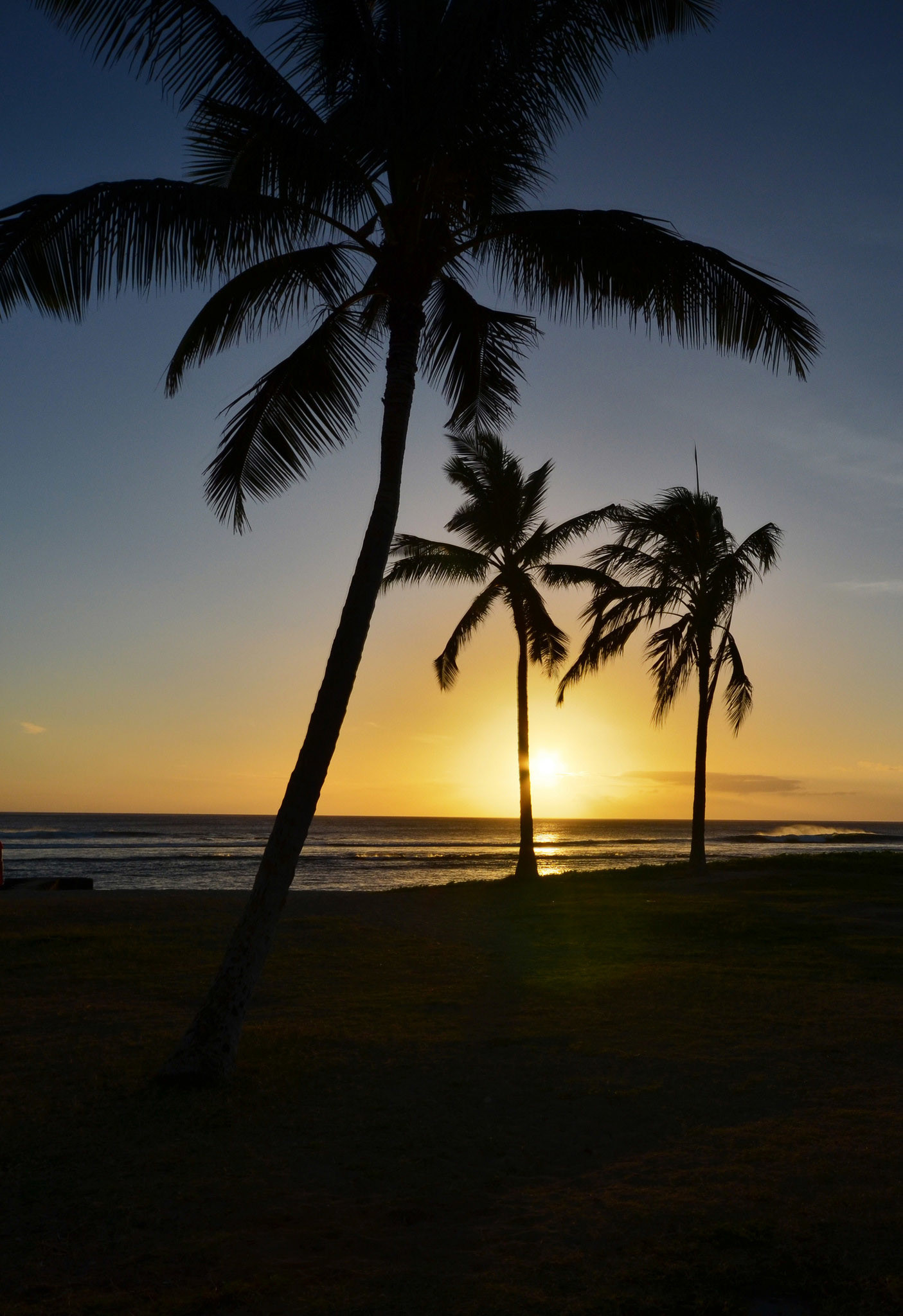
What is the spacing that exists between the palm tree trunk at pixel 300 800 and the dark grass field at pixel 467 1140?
32 centimetres

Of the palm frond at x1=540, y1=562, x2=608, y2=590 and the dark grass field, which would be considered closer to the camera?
the dark grass field

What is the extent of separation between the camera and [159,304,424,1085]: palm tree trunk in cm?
607

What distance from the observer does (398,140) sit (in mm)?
6820

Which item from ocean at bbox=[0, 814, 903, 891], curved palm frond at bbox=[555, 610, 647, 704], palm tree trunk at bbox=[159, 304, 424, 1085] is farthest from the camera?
ocean at bbox=[0, 814, 903, 891]

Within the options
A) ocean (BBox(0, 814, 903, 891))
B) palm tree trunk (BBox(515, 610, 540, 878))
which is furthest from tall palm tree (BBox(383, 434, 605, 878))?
ocean (BBox(0, 814, 903, 891))

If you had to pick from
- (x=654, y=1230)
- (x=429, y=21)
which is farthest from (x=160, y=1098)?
(x=429, y=21)

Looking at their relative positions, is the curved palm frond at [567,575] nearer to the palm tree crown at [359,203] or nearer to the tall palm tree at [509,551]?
the tall palm tree at [509,551]

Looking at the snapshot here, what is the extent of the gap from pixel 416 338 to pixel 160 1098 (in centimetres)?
568

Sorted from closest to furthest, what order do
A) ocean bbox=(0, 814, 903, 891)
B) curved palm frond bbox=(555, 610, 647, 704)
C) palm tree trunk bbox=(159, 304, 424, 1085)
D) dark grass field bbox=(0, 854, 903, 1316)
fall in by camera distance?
1. dark grass field bbox=(0, 854, 903, 1316)
2. palm tree trunk bbox=(159, 304, 424, 1085)
3. curved palm frond bbox=(555, 610, 647, 704)
4. ocean bbox=(0, 814, 903, 891)

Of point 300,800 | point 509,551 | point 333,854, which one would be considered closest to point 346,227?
point 300,800

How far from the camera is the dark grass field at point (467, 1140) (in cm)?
350

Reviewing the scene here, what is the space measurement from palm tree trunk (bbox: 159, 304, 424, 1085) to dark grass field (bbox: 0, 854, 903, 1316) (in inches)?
12.6

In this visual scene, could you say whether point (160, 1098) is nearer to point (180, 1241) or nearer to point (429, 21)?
point (180, 1241)

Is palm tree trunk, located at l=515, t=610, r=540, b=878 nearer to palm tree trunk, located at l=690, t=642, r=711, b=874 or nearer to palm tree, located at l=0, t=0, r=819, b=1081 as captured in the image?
palm tree trunk, located at l=690, t=642, r=711, b=874
